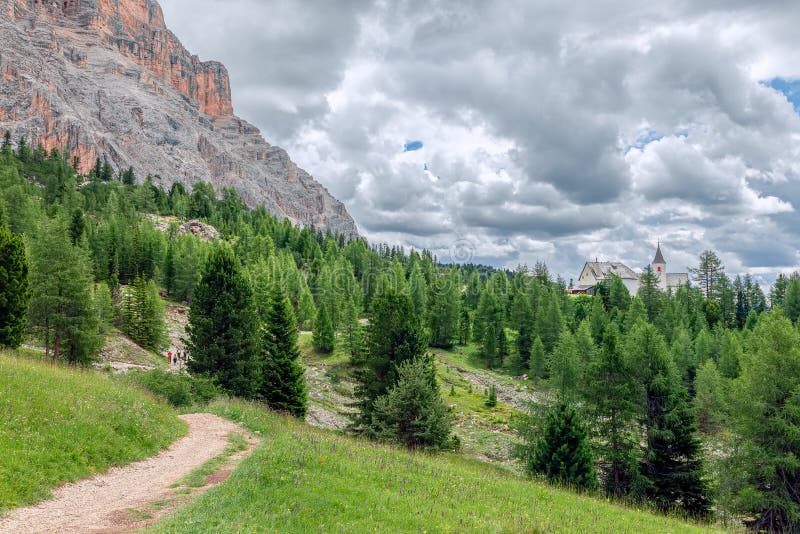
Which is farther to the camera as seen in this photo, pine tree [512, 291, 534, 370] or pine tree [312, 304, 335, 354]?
pine tree [512, 291, 534, 370]

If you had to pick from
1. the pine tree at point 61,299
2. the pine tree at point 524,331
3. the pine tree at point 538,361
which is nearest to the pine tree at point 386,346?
the pine tree at point 61,299

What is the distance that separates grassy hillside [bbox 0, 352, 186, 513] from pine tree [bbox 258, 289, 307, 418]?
12.7m

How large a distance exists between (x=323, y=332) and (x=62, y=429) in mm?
58141

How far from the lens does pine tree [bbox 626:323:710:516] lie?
27.5 m

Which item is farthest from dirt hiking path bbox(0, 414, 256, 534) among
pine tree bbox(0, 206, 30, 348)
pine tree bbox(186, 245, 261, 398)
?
pine tree bbox(0, 206, 30, 348)

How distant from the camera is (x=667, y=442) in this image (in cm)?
2894

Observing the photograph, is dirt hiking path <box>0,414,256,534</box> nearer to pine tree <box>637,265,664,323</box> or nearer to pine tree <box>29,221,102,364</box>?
pine tree <box>29,221,102,364</box>

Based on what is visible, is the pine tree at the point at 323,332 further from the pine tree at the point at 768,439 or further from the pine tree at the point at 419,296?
the pine tree at the point at 768,439

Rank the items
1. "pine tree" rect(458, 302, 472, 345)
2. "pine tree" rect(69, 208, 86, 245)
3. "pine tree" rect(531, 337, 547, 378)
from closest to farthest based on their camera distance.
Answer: "pine tree" rect(531, 337, 547, 378) < "pine tree" rect(69, 208, 86, 245) < "pine tree" rect(458, 302, 472, 345)

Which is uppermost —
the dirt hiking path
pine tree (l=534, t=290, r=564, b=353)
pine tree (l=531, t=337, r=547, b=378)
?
pine tree (l=534, t=290, r=564, b=353)

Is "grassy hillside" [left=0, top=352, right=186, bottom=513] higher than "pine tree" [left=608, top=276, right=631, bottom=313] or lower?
lower

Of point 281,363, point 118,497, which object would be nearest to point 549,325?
point 281,363

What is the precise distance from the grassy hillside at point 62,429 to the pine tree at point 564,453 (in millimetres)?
17903

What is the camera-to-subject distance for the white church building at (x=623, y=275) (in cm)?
15162
